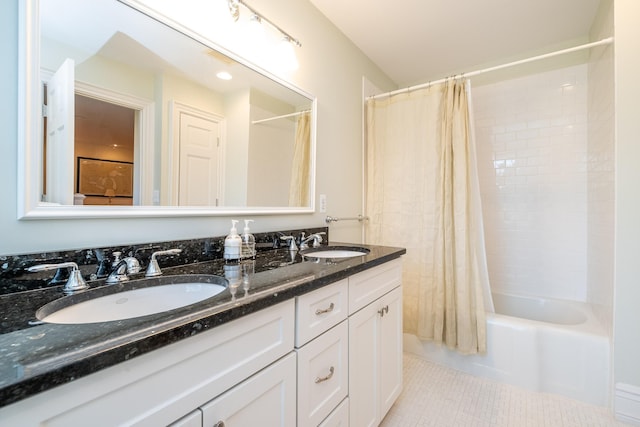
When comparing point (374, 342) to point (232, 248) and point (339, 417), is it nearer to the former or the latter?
point (339, 417)

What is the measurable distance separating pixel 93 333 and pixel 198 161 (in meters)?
0.84

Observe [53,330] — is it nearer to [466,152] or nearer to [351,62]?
[466,152]

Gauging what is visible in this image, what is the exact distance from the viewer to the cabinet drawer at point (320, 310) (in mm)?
903

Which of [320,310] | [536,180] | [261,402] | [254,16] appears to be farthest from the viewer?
[536,180]

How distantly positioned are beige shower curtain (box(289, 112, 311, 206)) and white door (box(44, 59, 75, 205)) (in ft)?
3.31

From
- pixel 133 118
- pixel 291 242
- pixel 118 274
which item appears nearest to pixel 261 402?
pixel 118 274

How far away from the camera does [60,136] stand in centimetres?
86

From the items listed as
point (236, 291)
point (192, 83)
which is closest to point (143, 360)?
point (236, 291)

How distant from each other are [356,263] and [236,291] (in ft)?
1.79

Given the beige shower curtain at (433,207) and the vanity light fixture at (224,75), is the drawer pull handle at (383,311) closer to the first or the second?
the beige shower curtain at (433,207)

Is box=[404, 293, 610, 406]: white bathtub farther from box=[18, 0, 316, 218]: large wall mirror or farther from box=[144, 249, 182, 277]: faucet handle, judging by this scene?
box=[144, 249, 182, 277]: faucet handle

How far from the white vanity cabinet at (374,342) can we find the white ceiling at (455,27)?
161 centimetres

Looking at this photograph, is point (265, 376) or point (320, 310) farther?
point (320, 310)

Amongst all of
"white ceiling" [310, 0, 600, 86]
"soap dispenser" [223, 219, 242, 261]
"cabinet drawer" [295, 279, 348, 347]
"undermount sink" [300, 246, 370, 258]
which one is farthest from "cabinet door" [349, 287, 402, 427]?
"white ceiling" [310, 0, 600, 86]
